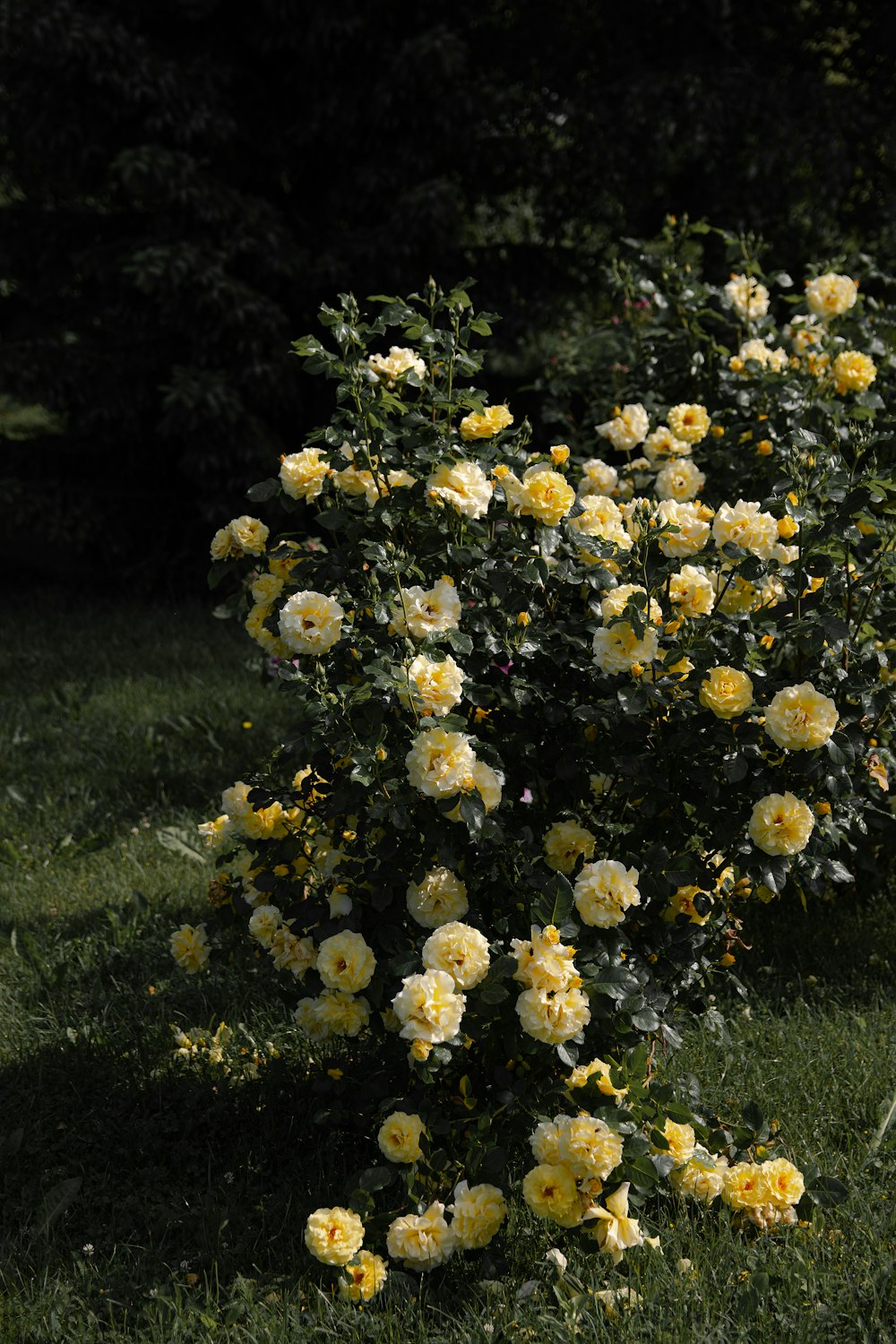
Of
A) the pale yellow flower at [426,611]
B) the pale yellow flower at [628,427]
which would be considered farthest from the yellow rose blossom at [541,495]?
the pale yellow flower at [628,427]

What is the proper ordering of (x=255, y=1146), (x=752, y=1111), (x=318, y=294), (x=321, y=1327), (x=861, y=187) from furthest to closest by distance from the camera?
(x=861, y=187), (x=318, y=294), (x=255, y=1146), (x=752, y=1111), (x=321, y=1327)

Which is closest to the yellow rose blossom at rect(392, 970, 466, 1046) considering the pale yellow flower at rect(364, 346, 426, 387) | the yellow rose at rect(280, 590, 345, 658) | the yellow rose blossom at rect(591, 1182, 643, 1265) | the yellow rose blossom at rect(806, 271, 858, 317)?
the yellow rose blossom at rect(591, 1182, 643, 1265)

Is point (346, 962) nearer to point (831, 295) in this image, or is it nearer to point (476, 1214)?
point (476, 1214)

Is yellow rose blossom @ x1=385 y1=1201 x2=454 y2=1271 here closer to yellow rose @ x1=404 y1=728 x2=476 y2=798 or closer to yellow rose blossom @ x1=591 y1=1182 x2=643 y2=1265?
yellow rose blossom @ x1=591 y1=1182 x2=643 y2=1265

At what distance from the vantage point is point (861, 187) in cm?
726

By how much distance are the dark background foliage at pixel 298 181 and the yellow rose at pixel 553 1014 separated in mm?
4495

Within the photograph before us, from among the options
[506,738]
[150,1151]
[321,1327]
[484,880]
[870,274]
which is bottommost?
[150,1151]

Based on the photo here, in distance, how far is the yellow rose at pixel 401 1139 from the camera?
2.10 m

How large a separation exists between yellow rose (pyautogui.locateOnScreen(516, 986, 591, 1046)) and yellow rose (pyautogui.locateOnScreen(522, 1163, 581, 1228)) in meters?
0.20

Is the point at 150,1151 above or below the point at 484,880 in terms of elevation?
below

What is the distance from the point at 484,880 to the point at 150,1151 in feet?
2.89

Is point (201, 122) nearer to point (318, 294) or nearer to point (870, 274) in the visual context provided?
point (318, 294)

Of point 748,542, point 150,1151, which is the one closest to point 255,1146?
point 150,1151

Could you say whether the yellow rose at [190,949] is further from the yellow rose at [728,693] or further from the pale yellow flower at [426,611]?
the yellow rose at [728,693]
